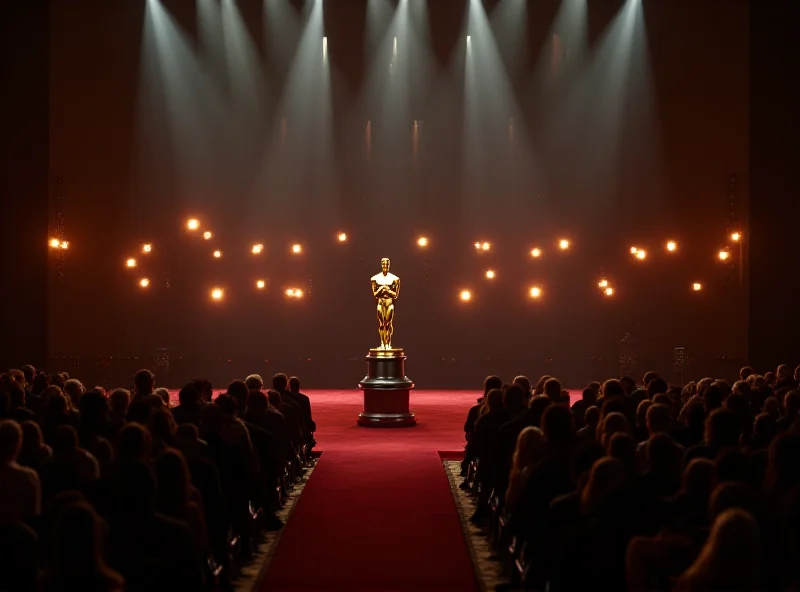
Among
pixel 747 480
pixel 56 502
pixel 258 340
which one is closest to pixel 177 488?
pixel 56 502

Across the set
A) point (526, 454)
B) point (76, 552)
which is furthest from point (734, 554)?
point (526, 454)

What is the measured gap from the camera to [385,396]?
13961 millimetres

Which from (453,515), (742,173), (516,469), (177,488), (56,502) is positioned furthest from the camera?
(742,173)

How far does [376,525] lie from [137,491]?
384 cm

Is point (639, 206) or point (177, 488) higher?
point (639, 206)

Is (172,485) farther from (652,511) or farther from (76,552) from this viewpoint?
(652,511)

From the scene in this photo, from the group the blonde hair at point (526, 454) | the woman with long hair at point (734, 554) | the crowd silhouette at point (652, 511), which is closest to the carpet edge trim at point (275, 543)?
the crowd silhouette at point (652, 511)

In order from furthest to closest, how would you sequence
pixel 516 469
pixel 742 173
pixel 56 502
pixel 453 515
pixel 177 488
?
pixel 742 173
pixel 453 515
pixel 516 469
pixel 177 488
pixel 56 502

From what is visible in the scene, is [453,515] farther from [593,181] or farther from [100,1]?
[100,1]

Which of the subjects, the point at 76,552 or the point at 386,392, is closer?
the point at 76,552

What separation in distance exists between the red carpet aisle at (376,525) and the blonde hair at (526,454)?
0.78 meters

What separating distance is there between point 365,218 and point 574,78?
582 centimetres

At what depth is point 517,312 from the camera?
21.7 meters

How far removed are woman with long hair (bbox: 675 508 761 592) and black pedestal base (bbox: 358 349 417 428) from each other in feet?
36.1
